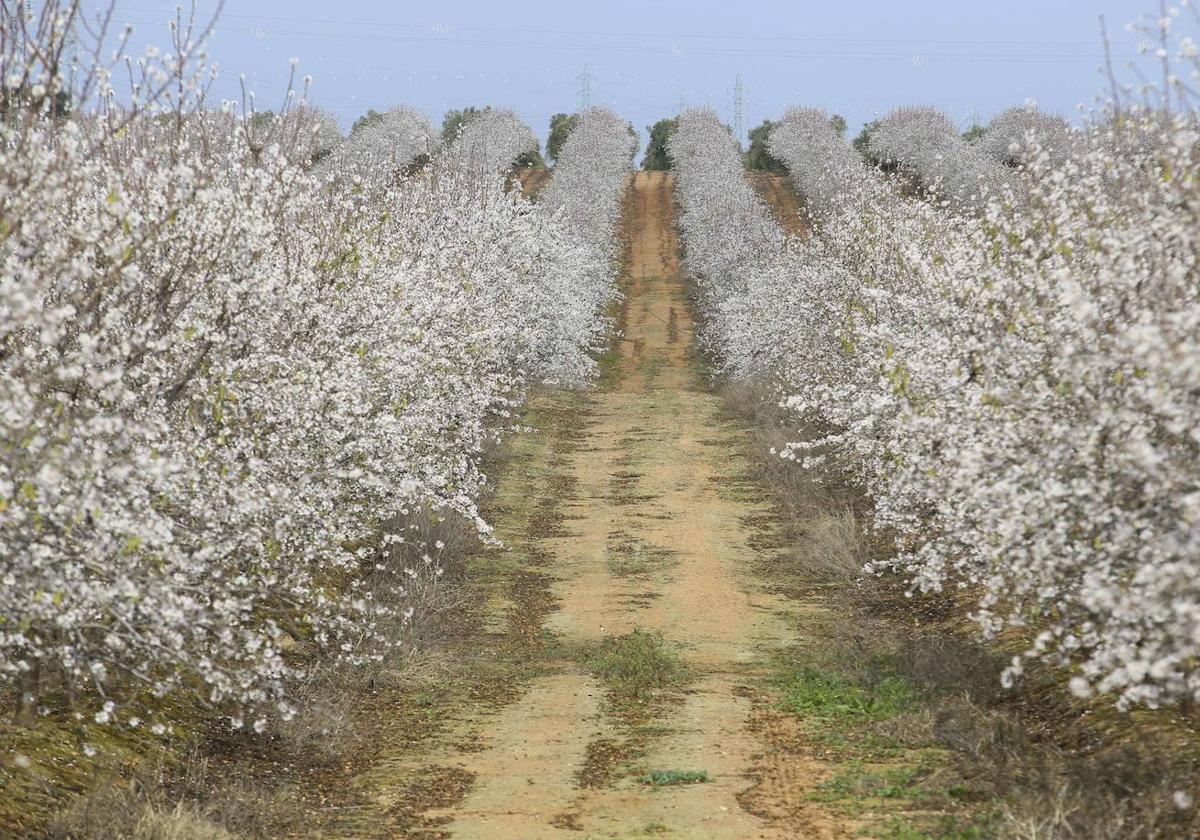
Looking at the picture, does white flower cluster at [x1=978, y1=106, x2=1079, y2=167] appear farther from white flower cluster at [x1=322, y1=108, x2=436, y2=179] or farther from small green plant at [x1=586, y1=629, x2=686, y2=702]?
small green plant at [x1=586, y1=629, x2=686, y2=702]

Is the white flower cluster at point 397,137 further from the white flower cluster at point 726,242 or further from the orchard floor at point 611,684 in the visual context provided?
the orchard floor at point 611,684

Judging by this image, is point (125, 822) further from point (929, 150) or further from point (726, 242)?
point (929, 150)

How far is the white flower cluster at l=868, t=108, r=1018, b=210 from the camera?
2741 inches

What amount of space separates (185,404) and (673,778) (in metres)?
5.79

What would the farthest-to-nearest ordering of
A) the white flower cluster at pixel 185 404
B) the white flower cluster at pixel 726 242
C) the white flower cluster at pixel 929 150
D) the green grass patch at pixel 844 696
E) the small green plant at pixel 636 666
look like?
the white flower cluster at pixel 929 150, the white flower cluster at pixel 726 242, the small green plant at pixel 636 666, the green grass patch at pixel 844 696, the white flower cluster at pixel 185 404

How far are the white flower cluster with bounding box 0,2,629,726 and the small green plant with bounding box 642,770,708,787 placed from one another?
10.8 feet

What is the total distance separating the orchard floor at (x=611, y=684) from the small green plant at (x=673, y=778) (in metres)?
0.03

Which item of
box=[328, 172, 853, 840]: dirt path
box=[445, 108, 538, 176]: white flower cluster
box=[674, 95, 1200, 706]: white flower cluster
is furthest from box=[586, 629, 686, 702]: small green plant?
box=[445, 108, 538, 176]: white flower cluster

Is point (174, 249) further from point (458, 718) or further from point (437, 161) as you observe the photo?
point (437, 161)

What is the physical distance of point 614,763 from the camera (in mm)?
13305

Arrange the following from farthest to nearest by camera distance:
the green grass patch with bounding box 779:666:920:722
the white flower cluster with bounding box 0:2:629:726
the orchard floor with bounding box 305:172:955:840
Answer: the green grass patch with bounding box 779:666:920:722 < the orchard floor with bounding box 305:172:955:840 < the white flower cluster with bounding box 0:2:629:726

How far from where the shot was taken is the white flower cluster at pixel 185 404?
26.7ft

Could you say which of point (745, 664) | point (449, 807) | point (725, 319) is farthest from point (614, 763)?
point (725, 319)

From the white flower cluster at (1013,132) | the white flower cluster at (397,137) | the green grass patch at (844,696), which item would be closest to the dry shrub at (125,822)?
the green grass patch at (844,696)
